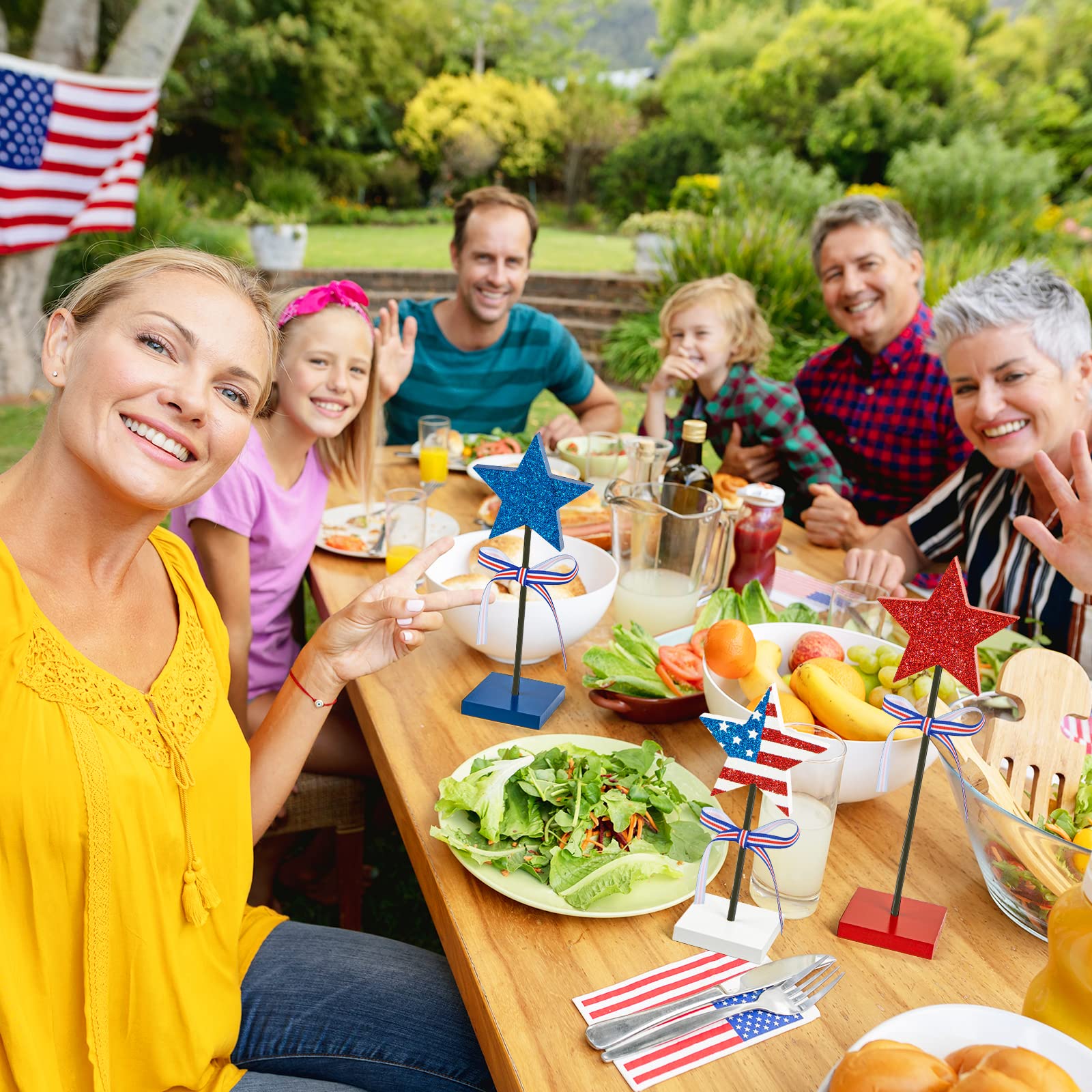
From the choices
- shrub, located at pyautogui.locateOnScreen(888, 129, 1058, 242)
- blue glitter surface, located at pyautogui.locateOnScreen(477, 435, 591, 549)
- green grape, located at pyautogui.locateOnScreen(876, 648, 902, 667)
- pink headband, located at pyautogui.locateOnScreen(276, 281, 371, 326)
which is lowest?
green grape, located at pyautogui.locateOnScreen(876, 648, 902, 667)

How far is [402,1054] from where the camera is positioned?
1335 mm

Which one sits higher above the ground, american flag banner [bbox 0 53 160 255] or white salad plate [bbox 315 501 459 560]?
american flag banner [bbox 0 53 160 255]

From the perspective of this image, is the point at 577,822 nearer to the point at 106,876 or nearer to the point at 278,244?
the point at 106,876

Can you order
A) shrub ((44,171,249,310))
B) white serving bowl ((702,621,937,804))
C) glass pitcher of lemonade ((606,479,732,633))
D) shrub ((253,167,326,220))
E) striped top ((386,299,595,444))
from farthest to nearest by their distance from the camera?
shrub ((253,167,326,220)) < shrub ((44,171,249,310)) < striped top ((386,299,595,444)) < glass pitcher of lemonade ((606,479,732,633)) < white serving bowl ((702,621,937,804))

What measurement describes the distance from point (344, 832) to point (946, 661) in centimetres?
154

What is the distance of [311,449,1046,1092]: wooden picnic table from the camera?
0.95 metres

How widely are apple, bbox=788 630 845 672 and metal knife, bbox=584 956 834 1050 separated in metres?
0.55

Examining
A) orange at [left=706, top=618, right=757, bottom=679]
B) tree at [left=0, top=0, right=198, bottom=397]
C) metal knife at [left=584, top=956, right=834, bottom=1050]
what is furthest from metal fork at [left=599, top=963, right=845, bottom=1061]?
tree at [left=0, top=0, right=198, bottom=397]

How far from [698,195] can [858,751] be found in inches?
469

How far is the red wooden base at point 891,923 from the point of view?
1.10 m

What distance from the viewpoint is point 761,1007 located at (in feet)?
3.30

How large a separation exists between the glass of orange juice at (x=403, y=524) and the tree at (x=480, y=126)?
17.6 metres

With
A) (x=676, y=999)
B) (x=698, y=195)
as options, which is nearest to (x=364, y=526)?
(x=676, y=999)

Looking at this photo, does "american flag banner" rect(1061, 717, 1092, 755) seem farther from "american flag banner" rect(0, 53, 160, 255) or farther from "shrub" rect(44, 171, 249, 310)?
"shrub" rect(44, 171, 249, 310)
